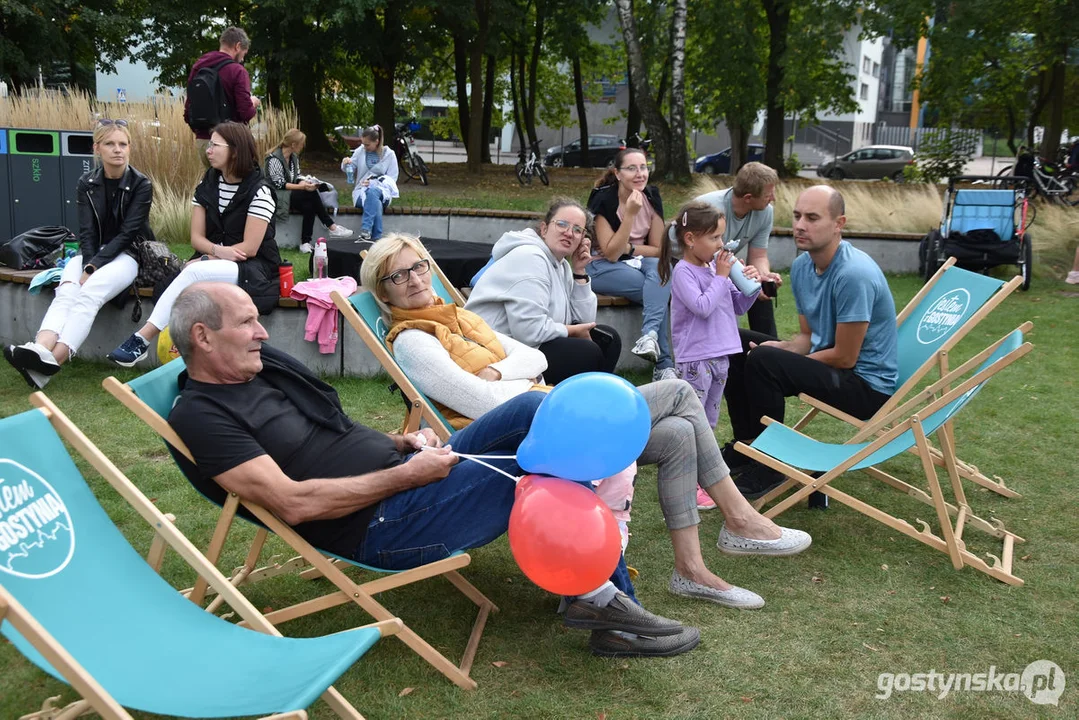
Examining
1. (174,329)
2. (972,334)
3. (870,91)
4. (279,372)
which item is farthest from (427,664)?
(870,91)

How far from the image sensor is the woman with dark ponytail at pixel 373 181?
10.7 m

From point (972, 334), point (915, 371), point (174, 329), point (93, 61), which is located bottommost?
point (972, 334)

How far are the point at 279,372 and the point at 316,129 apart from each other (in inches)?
755

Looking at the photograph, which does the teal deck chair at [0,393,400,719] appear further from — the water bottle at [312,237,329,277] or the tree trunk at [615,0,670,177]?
the tree trunk at [615,0,670,177]

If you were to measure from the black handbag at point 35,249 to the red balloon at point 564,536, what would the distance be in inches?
208

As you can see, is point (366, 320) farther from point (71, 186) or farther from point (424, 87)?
point (424, 87)

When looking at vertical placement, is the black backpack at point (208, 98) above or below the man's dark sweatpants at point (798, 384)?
above

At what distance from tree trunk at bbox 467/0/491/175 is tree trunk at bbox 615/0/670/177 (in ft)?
11.6

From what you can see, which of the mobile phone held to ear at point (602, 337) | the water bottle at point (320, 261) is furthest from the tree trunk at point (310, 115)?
the mobile phone held to ear at point (602, 337)

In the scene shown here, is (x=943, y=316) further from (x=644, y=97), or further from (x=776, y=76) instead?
(x=776, y=76)

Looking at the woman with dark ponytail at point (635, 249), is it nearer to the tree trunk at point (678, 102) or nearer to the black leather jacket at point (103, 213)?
the black leather jacket at point (103, 213)

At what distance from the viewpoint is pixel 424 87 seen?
34500 mm

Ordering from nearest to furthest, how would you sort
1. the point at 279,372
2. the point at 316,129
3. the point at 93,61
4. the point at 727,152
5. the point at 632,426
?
1. the point at 632,426
2. the point at 279,372
3. the point at 316,129
4. the point at 93,61
5. the point at 727,152

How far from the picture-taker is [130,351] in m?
5.84
